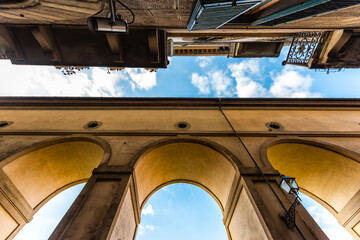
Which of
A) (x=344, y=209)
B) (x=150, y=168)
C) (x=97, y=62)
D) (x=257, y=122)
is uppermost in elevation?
(x=97, y=62)

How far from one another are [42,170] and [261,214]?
767 centimetres

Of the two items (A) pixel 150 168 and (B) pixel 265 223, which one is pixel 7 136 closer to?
(A) pixel 150 168

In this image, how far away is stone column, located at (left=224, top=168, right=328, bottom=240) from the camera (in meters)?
3.18

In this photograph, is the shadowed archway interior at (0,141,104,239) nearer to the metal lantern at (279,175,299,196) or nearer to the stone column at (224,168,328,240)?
the stone column at (224,168,328,240)

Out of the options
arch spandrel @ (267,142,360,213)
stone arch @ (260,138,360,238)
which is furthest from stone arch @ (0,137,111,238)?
arch spandrel @ (267,142,360,213)

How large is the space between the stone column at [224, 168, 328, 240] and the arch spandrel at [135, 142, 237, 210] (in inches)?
24.0

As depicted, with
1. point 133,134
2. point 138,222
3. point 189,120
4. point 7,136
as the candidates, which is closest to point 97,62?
point 133,134

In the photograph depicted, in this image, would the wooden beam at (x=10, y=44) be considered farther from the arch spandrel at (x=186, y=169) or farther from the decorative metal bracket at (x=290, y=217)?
the decorative metal bracket at (x=290, y=217)

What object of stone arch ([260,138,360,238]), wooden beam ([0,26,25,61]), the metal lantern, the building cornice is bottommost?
the metal lantern

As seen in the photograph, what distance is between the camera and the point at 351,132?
19.7 ft

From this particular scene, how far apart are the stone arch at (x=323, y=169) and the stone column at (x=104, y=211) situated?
4.48 metres

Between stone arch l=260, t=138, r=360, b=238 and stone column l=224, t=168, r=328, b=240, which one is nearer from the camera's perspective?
stone column l=224, t=168, r=328, b=240

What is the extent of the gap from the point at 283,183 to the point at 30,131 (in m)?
8.93

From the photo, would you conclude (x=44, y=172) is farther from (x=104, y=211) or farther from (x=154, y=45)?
(x=154, y=45)
